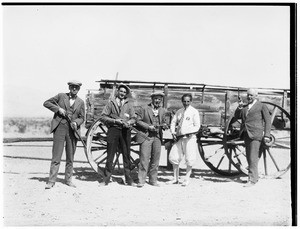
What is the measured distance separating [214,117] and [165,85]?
125cm

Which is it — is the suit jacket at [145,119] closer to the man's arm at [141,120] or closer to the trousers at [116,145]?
the man's arm at [141,120]

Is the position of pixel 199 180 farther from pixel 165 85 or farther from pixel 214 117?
pixel 165 85

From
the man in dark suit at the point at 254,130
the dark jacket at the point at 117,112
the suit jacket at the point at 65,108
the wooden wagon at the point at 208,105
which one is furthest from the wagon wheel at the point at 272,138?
the suit jacket at the point at 65,108

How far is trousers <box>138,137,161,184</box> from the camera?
702 centimetres

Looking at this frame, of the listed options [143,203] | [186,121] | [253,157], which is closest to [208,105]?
[186,121]

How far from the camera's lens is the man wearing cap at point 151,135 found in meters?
7.02

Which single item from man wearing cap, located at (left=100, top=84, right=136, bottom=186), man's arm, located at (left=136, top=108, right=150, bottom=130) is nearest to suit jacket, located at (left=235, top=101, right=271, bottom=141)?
man's arm, located at (left=136, top=108, right=150, bottom=130)

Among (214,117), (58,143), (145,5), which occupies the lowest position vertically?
(58,143)

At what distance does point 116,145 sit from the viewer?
700cm

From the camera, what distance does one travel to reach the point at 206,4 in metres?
5.57

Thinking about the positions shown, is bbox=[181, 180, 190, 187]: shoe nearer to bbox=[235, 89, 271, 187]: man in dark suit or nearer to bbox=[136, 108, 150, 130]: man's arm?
bbox=[235, 89, 271, 187]: man in dark suit

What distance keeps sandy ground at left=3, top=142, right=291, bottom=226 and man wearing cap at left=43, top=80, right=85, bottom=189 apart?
40 centimetres

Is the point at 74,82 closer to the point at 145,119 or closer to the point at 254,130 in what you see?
the point at 145,119

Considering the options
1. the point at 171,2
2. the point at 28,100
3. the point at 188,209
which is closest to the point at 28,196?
the point at 188,209
